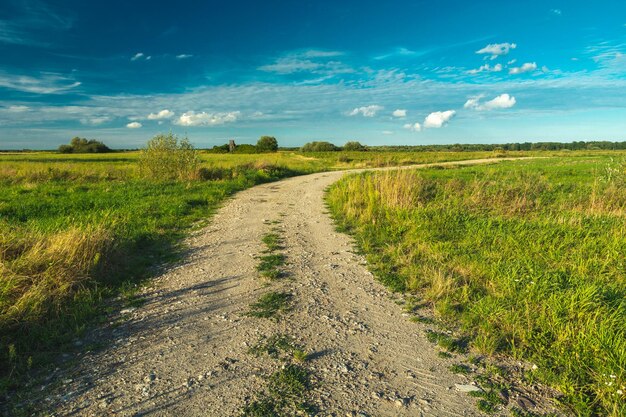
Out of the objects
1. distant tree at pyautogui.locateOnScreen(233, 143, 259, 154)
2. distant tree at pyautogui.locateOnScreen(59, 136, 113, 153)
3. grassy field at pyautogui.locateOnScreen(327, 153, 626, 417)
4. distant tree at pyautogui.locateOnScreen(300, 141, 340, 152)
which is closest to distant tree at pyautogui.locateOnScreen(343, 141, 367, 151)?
distant tree at pyautogui.locateOnScreen(300, 141, 340, 152)

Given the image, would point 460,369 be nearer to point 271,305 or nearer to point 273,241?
point 271,305

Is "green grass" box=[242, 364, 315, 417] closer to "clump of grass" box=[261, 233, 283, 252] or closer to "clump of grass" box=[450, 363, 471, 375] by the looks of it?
"clump of grass" box=[450, 363, 471, 375]

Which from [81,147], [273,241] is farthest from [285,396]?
[81,147]

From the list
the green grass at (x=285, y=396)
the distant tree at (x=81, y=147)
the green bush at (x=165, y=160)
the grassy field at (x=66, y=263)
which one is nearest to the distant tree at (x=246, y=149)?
the distant tree at (x=81, y=147)

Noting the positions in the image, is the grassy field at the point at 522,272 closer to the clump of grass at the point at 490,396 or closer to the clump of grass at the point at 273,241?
the clump of grass at the point at 490,396

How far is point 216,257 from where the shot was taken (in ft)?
25.3

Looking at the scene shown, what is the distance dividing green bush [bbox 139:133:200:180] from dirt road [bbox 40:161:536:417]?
16446mm

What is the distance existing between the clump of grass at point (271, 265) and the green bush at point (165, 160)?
16063 millimetres

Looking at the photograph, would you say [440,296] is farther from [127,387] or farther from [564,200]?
[564,200]

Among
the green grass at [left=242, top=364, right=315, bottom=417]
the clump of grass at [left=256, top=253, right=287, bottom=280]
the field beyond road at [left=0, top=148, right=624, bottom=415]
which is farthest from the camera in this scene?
the clump of grass at [left=256, top=253, right=287, bottom=280]

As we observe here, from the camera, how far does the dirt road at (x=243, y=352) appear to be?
134 inches

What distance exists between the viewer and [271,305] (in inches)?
215

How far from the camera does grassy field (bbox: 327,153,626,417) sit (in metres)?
4.05

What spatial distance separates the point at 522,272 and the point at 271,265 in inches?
169
